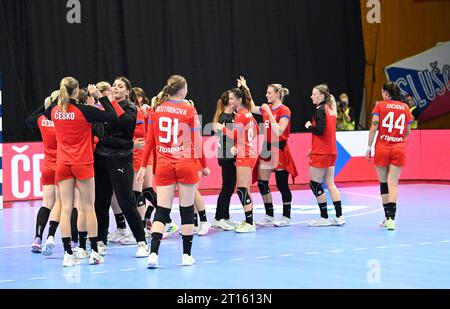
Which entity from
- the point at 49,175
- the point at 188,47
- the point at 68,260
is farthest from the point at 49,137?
the point at 188,47

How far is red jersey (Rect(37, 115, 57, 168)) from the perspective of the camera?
905cm

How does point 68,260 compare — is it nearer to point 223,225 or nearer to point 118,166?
point 118,166

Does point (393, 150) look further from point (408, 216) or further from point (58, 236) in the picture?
point (58, 236)

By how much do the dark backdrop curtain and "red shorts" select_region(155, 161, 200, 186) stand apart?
8786mm

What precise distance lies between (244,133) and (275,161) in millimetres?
792

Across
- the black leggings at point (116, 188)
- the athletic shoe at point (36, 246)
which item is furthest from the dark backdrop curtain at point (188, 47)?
the black leggings at point (116, 188)

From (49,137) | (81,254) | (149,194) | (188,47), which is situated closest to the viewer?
(81,254)

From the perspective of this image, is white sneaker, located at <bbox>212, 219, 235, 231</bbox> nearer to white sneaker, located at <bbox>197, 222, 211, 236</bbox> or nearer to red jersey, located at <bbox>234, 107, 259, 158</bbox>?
white sneaker, located at <bbox>197, 222, 211, 236</bbox>

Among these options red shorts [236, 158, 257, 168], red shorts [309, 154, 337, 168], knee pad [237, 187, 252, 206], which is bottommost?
knee pad [237, 187, 252, 206]

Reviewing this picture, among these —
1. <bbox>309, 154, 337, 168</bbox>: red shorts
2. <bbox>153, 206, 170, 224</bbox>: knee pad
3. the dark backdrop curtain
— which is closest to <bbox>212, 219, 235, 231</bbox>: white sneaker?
<bbox>309, 154, 337, 168</bbox>: red shorts

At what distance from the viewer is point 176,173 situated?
818cm

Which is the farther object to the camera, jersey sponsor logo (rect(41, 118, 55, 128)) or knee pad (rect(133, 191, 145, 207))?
knee pad (rect(133, 191, 145, 207))

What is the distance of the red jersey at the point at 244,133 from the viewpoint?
10.4m

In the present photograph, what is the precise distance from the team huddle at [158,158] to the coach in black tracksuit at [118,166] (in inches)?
0.4
